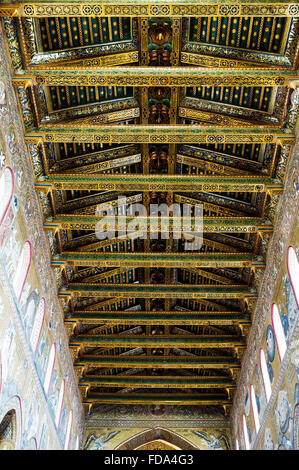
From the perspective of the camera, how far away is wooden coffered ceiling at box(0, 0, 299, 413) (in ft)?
29.6

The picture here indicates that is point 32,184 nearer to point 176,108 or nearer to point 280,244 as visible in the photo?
point 176,108

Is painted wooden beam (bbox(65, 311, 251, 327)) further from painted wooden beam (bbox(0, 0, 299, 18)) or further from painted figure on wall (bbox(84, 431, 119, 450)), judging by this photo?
painted wooden beam (bbox(0, 0, 299, 18))

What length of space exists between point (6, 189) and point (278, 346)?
26.5 ft

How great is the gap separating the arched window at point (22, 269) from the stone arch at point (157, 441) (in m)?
13.0

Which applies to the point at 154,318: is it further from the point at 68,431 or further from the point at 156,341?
the point at 68,431

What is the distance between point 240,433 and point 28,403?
10113 mm

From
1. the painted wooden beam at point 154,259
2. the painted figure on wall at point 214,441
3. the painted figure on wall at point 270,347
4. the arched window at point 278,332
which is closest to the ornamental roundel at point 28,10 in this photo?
the painted wooden beam at point 154,259

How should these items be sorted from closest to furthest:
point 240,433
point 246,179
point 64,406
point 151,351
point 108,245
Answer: point 246,179, point 108,245, point 64,406, point 240,433, point 151,351

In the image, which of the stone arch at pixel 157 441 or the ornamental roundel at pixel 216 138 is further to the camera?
the stone arch at pixel 157 441

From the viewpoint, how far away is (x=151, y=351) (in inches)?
785

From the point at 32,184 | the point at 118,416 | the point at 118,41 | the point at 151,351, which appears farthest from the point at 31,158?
the point at 118,416

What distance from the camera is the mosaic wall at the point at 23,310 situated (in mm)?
8969

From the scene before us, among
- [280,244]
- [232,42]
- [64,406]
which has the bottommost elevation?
[64,406]

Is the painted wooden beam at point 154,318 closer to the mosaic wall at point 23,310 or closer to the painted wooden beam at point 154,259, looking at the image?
the mosaic wall at point 23,310
